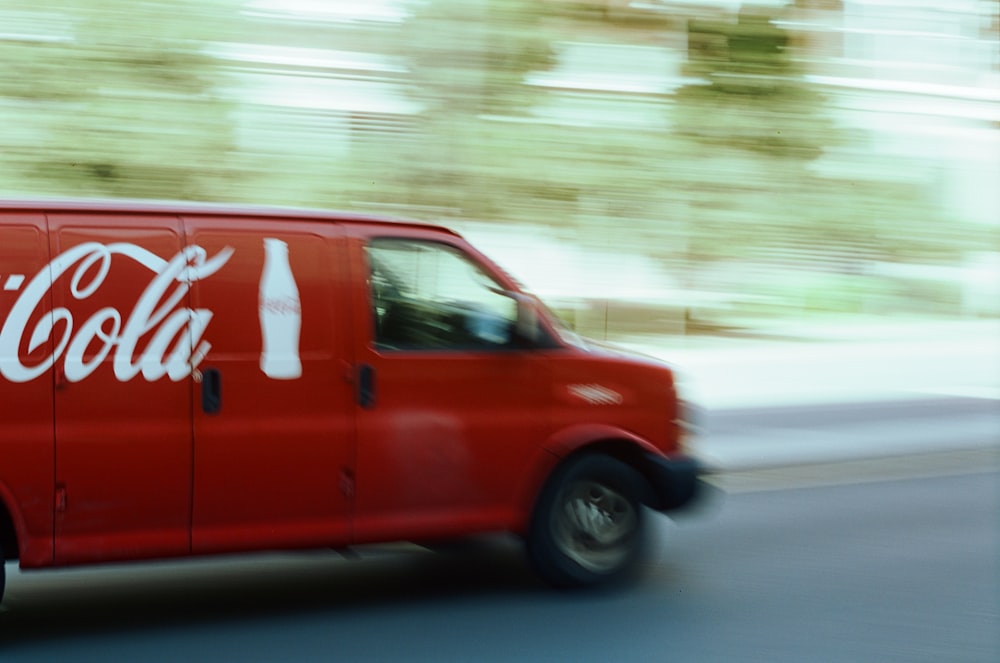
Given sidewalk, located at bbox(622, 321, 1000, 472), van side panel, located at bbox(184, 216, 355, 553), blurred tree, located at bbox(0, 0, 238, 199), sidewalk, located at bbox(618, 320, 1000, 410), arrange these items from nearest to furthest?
van side panel, located at bbox(184, 216, 355, 553) → sidewalk, located at bbox(622, 321, 1000, 472) → blurred tree, located at bbox(0, 0, 238, 199) → sidewalk, located at bbox(618, 320, 1000, 410)

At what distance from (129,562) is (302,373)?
3.56 ft

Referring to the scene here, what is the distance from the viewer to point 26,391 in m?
5.27

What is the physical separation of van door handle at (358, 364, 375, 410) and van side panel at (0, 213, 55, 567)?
1.34 metres

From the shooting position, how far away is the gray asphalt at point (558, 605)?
5508mm

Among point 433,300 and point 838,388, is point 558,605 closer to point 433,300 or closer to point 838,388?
point 433,300

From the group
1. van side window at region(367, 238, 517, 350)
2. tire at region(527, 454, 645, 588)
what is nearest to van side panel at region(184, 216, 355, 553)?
van side window at region(367, 238, 517, 350)

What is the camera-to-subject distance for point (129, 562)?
5500mm

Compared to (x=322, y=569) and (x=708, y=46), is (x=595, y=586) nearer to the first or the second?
(x=322, y=569)

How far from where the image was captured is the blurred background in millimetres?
12273

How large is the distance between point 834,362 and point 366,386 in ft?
27.9

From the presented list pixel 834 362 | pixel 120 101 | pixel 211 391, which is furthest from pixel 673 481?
pixel 120 101

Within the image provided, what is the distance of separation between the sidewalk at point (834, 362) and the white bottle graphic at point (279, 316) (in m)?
6.73

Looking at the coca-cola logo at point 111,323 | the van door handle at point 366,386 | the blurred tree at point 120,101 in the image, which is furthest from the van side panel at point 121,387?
the blurred tree at point 120,101

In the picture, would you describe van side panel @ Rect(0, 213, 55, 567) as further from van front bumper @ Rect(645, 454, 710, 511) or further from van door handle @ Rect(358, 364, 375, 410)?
van front bumper @ Rect(645, 454, 710, 511)
